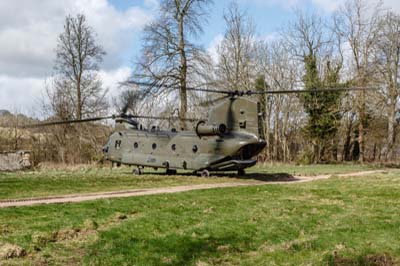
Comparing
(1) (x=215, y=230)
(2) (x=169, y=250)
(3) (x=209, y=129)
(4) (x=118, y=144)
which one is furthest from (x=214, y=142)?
(2) (x=169, y=250)

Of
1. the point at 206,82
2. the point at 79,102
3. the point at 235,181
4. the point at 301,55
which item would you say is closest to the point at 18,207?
the point at 235,181

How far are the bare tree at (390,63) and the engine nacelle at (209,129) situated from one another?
18.5 m

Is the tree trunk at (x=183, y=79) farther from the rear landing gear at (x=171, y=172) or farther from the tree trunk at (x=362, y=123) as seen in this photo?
the tree trunk at (x=362, y=123)

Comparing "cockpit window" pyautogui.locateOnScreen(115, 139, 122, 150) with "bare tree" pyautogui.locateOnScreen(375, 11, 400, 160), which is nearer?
"cockpit window" pyautogui.locateOnScreen(115, 139, 122, 150)

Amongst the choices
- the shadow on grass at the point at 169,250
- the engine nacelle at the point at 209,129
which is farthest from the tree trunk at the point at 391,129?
the shadow on grass at the point at 169,250

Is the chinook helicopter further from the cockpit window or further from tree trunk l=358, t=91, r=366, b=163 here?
tree trunk l=358, t=91, r=366, b=163

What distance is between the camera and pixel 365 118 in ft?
119

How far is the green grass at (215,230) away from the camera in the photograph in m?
6.97

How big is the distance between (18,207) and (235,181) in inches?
387

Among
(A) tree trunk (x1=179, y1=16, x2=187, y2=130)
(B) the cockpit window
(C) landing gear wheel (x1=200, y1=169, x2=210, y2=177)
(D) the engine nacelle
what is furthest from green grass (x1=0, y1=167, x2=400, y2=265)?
(A) tree trunk (x1=179, y1=16, x2=187, y2=130)

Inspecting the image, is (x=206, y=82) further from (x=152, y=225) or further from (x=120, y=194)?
(x=152, y=225)

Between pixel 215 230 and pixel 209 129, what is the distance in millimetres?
11099

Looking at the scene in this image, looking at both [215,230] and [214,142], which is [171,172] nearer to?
[214,142]

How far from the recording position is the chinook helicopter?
1923 centimetres
